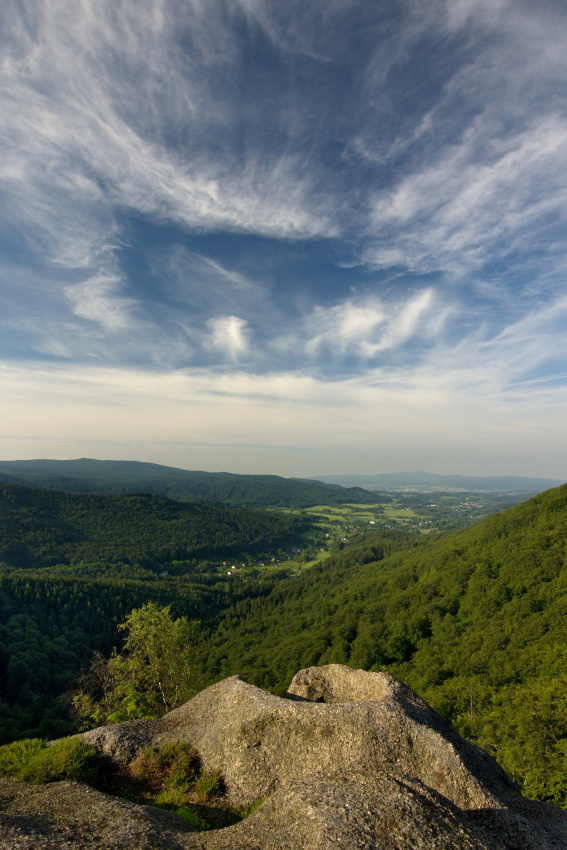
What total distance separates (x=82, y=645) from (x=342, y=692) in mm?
105372

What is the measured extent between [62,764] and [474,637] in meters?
56.9

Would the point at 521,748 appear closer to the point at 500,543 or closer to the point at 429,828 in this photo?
the point at 429,828

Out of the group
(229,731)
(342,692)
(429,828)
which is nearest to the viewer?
(429,828)

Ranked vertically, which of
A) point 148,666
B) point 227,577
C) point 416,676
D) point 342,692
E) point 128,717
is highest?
point 342,692

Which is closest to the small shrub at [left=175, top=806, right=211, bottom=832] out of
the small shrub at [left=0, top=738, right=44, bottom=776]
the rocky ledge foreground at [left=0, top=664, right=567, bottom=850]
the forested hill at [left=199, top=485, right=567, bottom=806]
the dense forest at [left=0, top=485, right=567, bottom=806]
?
the rocky ledge foreground at [left=0, top=664, right=567, bottom=850]

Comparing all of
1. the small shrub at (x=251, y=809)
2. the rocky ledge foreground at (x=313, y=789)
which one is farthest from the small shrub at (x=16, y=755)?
the small shrub at (x=251, y=809)

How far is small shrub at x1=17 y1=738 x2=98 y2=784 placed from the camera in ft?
38.2

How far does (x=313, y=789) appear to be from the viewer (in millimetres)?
9094

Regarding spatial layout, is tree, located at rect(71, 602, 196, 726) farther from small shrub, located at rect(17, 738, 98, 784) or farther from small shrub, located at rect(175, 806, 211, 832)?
small shrub, located at rect(175, 806, 211, 832)

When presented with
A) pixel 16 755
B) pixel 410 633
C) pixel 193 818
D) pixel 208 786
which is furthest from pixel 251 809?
pixel 410 633

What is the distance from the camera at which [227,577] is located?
610 ft

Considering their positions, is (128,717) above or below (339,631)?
above

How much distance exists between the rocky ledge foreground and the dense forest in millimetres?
14701

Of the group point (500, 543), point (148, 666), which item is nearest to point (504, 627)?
point (500, 543)
